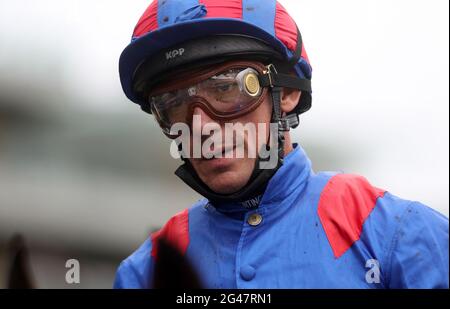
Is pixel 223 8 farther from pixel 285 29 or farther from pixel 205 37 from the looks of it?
pixel 285 29

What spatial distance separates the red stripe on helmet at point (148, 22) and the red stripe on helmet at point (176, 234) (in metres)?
0.77

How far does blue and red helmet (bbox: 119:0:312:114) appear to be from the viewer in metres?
2.33

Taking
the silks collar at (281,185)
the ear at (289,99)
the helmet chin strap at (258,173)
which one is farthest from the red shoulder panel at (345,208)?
the ear at (289,99)

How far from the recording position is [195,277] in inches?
89.6

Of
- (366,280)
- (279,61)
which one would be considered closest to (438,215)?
(366,280)

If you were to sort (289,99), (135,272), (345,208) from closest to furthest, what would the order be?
(345,208), (135,272), (289,99)

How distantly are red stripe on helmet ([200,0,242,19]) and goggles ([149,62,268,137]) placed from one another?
19 cm

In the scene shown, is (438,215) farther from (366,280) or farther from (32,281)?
(32,281)

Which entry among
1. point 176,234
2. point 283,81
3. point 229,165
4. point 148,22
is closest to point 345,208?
point 229,165

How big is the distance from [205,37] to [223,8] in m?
0.13

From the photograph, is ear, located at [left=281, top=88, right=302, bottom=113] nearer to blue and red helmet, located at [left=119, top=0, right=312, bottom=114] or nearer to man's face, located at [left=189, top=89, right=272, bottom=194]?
blue and red helmet, located at [left=119, top=0, right=312, bottom=114]

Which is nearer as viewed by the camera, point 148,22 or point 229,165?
point 229,165

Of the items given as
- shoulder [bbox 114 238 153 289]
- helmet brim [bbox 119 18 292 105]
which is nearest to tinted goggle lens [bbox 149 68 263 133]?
helmet brim [bbox 119 18 292 105]

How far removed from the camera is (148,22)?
2480 mm
